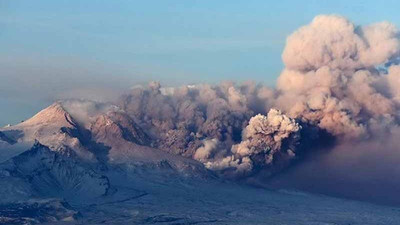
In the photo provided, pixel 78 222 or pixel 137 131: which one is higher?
pixel 137 131

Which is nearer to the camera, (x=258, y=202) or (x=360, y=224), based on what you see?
(x=360, y=224)

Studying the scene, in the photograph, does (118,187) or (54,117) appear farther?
(54,117)

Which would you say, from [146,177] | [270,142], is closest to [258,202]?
[270,142]

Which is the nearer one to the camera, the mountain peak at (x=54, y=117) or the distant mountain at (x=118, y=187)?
the distant mountain at (x=118, y=187)

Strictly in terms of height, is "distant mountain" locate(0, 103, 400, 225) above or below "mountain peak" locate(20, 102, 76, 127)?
below

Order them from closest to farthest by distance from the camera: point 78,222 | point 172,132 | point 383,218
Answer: point 78,222
point 383,218
point 172,132

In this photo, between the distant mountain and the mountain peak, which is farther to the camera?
the mountain peak

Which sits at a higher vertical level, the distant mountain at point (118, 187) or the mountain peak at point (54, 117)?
the mountain peak at point (54, 117)

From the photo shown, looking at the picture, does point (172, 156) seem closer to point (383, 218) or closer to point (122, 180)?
point (122, 180)

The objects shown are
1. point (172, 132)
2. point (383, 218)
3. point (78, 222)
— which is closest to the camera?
point (78, 222)

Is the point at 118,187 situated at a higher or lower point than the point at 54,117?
lower
